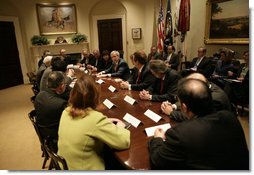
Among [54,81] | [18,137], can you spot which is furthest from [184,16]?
[18,137]

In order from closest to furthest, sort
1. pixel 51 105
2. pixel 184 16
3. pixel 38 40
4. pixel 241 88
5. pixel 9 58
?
pixel 51 105 → pixel 241 88 → pixel 184 16 → pixel 9 58 → pixel 38 40

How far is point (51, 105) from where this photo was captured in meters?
1.91

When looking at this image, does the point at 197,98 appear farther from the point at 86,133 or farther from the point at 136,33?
the point at 136,33

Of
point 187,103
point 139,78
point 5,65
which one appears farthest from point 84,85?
point 5,65

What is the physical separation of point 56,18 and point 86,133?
7042 millimetres

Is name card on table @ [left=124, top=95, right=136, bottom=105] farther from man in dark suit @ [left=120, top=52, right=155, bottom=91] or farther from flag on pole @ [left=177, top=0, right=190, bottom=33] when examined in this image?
flag on pole @ [left=177, top=0, right=190, bottom=33]

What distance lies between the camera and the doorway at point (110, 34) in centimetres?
786

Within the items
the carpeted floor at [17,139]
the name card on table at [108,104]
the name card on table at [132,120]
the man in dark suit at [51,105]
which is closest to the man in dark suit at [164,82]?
the name card on table at [108,104]

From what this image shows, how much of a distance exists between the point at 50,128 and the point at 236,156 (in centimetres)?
162

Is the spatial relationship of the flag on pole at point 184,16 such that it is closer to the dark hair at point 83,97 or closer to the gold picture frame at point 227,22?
the gold picture frame at point 227,22

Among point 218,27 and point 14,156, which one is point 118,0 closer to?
point 218,27

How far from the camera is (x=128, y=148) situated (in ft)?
4.39

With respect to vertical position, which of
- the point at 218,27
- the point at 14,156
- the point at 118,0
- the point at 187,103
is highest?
the point at 118,0

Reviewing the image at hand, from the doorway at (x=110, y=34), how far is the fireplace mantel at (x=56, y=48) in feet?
2.29
